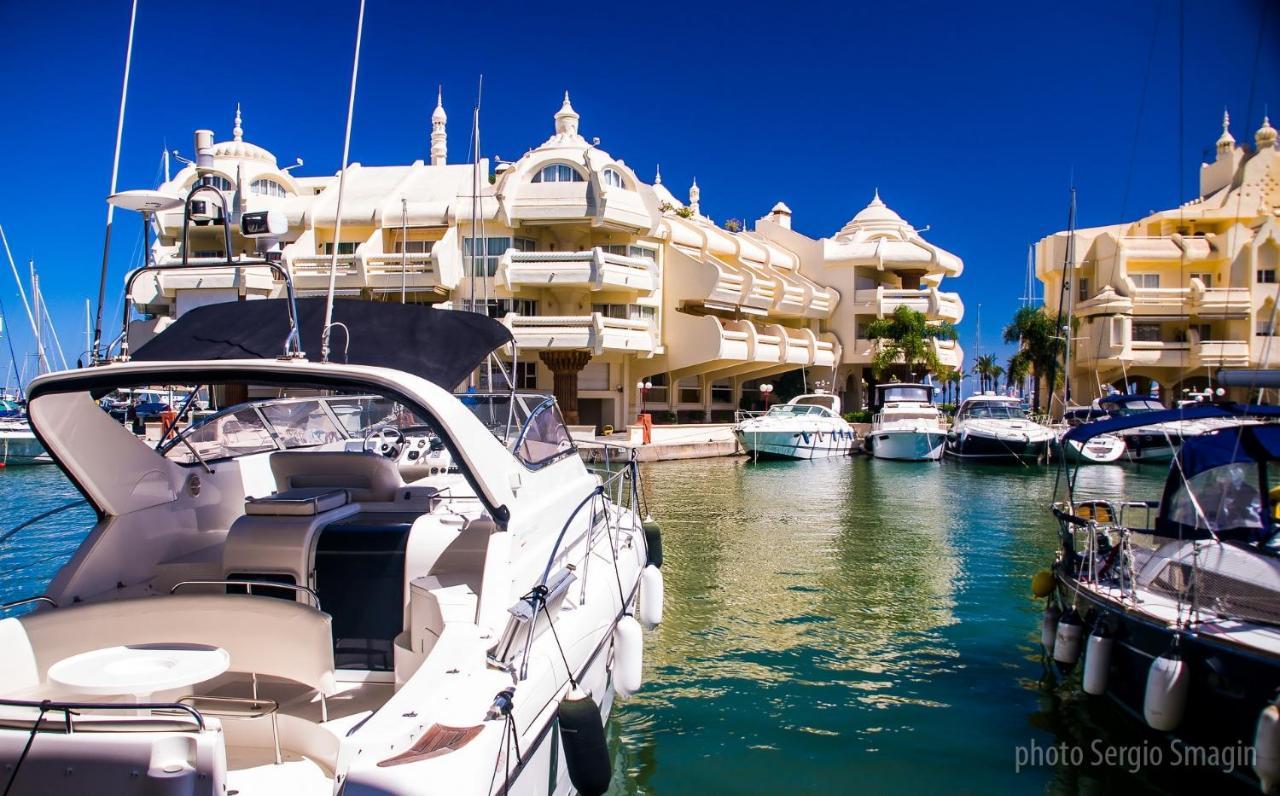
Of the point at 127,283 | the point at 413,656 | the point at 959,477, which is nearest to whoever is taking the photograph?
the point at 413,656

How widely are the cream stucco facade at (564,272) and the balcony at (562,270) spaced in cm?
6

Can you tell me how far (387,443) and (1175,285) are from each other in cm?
4964

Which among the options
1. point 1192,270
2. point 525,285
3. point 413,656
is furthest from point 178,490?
point 1192,270

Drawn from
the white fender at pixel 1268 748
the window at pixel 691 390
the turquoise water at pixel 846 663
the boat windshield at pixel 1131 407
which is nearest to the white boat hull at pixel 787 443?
the boat windshield at pixel 1131 407

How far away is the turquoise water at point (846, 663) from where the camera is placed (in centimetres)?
643

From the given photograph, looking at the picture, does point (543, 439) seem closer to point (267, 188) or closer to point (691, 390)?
point (691, 390)

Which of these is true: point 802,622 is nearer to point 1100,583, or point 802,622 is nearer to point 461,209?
point 1100,583

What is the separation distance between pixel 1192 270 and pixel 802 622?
48.7 m

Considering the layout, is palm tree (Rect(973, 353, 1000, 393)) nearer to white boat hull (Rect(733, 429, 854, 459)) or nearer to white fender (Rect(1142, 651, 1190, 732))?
white boat hull (Rect(733, 429, 854, 459))

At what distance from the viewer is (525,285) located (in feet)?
124

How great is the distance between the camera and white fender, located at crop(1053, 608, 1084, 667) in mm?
7297

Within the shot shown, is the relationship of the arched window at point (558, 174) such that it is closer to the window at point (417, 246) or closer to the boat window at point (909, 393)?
the window at point (417, 246)

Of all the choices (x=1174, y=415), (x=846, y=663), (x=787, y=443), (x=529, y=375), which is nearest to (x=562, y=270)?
(x=529, y=375)

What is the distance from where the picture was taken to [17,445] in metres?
28.6
